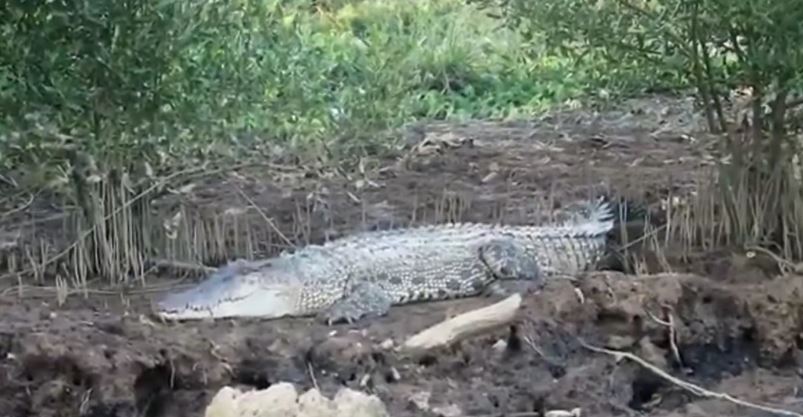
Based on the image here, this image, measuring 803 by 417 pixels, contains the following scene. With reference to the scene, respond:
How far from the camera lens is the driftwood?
421 centimetres

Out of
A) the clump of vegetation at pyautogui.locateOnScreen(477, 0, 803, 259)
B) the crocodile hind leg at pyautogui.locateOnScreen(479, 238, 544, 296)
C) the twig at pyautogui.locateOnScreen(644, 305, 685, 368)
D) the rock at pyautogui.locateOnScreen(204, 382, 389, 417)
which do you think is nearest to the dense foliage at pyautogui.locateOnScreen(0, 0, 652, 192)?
the clump of vegetation at pyautogui.locateOnScreen(477, 0, 803, 259)

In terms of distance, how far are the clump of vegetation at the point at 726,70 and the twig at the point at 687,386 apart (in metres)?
1.23

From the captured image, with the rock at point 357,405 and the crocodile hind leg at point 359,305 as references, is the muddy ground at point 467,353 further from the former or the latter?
the rock at point 357,405

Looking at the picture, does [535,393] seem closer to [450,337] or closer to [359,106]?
[450,337]

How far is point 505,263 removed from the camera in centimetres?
529

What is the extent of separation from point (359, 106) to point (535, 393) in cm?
187

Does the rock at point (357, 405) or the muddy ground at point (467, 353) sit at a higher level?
the rock at point (357, 405)

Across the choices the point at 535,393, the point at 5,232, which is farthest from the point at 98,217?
the point at 535,393

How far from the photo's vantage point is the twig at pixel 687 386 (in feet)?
12.7

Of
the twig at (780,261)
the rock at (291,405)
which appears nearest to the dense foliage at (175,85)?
the twig at (780,261)

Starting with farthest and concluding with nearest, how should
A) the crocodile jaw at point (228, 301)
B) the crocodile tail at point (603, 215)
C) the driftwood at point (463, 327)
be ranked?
the crocodile tail at point (603, 215), the crocodile jaw at point (228, 301), the driftwood at point (463, 327)

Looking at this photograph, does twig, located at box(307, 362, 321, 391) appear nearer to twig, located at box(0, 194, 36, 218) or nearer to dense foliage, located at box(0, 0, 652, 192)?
dense foliage, located at box(0, 0, 652, 192)

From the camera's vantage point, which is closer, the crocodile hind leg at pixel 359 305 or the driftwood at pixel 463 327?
the driftwood at pixel 463 327

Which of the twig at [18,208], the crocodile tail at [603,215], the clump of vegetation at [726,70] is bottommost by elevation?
the crocodile tail at [603,215]
